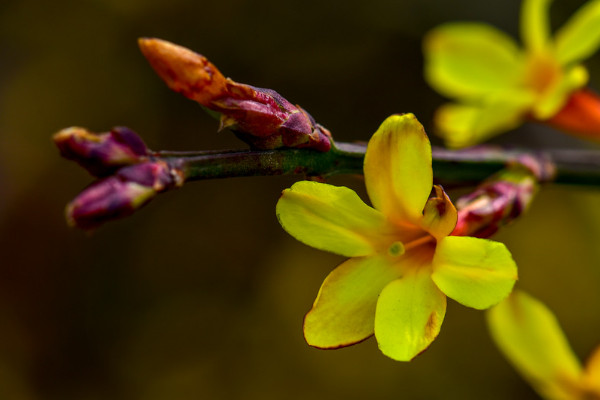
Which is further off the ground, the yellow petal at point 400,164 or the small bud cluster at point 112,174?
the small bud cluster at point 112,174

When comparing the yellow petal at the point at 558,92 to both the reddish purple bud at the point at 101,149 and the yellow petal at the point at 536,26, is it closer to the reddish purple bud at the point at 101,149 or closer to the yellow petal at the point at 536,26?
the yellow petal at the point at 536,26

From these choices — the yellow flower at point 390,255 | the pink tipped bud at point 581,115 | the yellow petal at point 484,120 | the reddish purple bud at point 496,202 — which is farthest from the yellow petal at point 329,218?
the pink tipped bud at point 581,115

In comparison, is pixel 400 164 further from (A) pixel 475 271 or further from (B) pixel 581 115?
(B) pixel 581 115

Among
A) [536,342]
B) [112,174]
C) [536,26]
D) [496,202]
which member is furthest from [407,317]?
[536,26]

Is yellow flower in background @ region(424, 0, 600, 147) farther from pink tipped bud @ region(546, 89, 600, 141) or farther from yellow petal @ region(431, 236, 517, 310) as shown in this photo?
yellow petal @ region(431, 236, 517, 310)

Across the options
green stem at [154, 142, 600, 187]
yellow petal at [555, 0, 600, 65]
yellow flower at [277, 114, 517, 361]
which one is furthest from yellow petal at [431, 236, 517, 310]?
yellow petal at [555, 0, 600, 65]

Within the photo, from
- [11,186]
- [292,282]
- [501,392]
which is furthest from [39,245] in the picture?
[501,392]
